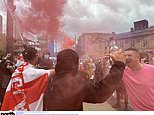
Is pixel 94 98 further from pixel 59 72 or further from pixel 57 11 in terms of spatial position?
pixel 57 11

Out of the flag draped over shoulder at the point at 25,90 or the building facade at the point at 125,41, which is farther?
the flag draped over shoulder at the point at 25,90

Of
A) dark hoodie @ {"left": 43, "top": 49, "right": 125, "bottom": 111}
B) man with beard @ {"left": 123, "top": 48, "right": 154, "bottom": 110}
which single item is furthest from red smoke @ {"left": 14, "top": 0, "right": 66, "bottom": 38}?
man with beard @ {"left": 123, "top": 48, "right": 154, "bottom": 110}

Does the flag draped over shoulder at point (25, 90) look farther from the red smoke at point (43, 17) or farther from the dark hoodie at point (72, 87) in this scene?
the red smoke at point (43, 17)

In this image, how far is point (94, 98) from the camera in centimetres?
470

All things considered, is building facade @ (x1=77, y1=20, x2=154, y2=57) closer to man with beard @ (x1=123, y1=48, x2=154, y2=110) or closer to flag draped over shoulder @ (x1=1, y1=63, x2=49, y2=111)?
man with beard @ (x1=123, y1=48, x2=154, y2=110)

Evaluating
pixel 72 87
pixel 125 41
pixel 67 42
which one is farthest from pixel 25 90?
pixel 125 41

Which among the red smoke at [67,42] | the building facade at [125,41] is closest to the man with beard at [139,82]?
the building facade at [125,41]

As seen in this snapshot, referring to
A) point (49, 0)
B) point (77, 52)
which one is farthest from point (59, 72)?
point (49, 0)

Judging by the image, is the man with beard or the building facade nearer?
the building facade

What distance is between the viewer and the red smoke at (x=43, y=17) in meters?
4.77

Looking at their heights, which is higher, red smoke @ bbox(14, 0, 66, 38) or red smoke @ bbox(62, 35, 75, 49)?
red smoke @ bbox(14, 0, 66, 38)

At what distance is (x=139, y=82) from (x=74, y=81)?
0.45 metres

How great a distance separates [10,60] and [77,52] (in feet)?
1.57

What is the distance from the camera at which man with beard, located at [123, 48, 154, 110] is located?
4.84 m
